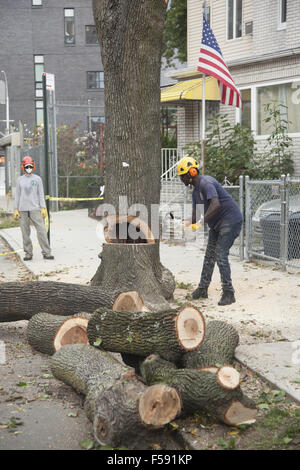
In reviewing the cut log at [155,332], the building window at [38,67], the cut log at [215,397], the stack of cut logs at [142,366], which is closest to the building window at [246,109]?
the stack of cut logs at [142,366]

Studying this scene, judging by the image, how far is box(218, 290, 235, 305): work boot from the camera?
26.4 feet

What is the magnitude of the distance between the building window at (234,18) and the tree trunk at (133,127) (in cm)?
1256

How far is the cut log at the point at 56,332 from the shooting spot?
602 cm

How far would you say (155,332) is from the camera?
5.15 m

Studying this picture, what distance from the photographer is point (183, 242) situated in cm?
1412

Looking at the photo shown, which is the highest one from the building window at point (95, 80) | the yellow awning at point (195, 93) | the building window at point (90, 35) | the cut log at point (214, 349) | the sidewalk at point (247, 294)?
the building window at point (90, 35)

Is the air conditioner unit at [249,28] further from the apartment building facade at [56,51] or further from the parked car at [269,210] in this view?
the apartment building facade at [56,51]

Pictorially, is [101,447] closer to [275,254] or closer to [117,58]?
[117,58]

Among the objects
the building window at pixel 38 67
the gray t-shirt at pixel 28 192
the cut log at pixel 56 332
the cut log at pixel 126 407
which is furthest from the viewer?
the building window at pixel 38 67

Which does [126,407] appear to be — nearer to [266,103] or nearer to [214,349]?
[214,349]

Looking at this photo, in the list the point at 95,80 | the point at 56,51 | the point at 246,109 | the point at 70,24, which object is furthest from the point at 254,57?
the point at 56,51

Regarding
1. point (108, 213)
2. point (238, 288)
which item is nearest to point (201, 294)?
point (238, 288)

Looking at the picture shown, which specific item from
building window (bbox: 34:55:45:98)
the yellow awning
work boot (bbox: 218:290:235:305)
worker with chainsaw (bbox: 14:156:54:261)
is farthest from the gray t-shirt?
building window (bbox: 34:55:45:98)

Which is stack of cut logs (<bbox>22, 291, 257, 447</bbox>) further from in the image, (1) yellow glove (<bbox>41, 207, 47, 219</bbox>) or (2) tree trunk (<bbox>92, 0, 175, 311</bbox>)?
(1) yellow glove (<bbox>41, 207, 47, 219</bbox>)
